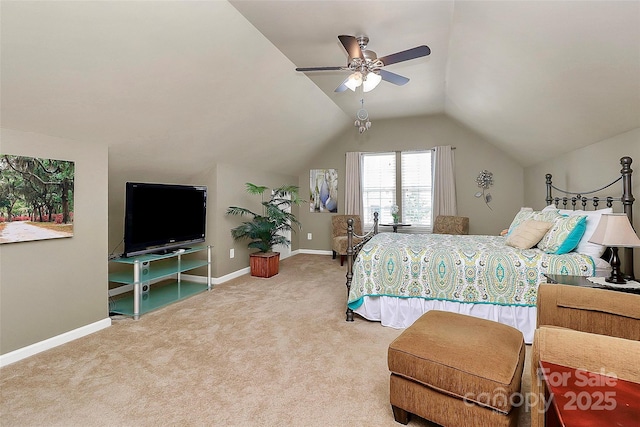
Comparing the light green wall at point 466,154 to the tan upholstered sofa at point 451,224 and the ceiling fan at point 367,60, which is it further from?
the ceiling fan at point 367,60

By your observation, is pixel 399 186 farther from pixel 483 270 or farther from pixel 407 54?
pixel 407 54

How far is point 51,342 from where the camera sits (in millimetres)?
2561

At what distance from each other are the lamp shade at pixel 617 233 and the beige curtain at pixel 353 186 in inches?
179

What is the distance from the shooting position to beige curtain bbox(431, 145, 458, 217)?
5824mm

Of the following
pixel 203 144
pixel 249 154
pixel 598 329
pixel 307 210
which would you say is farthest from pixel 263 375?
pixel 307 210

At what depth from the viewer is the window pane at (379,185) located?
636 cm

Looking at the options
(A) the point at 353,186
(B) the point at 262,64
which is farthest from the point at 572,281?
(A) the point at 353,186

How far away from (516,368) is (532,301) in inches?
57.4

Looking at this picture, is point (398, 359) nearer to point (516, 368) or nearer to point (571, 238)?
point (516, 368)

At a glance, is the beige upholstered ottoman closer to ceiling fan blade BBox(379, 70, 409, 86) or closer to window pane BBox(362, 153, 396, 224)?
ceiling fan blade BBox(379, 70, 409, 86)

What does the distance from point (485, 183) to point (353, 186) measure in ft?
8.20

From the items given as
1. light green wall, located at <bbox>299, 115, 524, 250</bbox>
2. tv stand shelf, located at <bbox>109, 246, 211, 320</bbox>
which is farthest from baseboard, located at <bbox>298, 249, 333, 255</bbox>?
tv stand shelf, located at <bbox>109, 246, 211, 320</bbox>

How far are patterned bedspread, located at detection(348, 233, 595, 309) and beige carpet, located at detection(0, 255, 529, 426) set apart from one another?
0.47m

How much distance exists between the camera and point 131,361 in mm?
2336
